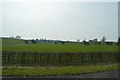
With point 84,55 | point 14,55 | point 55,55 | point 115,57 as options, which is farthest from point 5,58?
point 115,57

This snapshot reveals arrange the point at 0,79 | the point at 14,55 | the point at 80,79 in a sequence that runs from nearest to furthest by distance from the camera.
Result: 1. the point at 0,79
2. the point at 80,79
3. the point at 14,55

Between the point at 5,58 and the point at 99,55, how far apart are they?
42.6ft

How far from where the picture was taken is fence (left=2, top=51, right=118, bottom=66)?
22.8 metres

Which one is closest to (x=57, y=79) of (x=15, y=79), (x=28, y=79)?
(x=28, y=79)

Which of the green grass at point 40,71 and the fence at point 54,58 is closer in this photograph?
the green grass at point 40,71

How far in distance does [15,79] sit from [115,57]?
2105 centimetres

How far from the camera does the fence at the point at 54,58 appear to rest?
22.8m

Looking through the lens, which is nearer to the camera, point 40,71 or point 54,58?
point 40,71

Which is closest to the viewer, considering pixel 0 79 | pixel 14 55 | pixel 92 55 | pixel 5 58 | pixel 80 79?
pixel 0 79

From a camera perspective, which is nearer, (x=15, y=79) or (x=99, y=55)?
(x=15, y=79)

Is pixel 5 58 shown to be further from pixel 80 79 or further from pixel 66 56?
pixel 80 79

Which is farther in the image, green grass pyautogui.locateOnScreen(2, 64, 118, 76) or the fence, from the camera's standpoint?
the fence

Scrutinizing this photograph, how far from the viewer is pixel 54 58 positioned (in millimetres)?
25094

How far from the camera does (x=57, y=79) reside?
35.9ft
